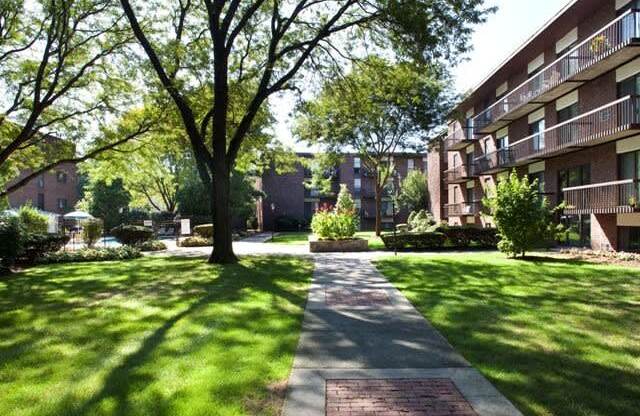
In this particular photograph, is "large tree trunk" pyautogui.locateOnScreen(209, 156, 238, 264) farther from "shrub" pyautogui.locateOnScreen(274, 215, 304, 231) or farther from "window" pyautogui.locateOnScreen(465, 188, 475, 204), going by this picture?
"shrub" pyautogui.locateOnScreen(274, 215, 304, 231)

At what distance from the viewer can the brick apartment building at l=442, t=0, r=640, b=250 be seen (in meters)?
17.3

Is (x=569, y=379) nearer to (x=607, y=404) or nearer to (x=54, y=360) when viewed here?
(x=607, y=404)

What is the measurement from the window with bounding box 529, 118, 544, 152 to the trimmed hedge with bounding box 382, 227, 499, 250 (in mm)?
5299

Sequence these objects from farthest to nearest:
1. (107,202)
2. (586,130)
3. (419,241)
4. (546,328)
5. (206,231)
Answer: (107,202), (206,231), (419,241), (586,130), (546,328)

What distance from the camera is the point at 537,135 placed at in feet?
77.8

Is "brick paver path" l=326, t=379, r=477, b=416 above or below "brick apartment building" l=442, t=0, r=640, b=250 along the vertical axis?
below

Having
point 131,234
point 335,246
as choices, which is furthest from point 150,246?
point 335,246

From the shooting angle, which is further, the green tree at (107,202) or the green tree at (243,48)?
the green tree at (107,202)

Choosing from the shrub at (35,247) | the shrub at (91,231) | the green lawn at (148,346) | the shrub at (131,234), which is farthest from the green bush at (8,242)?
the shrub at (91,231)

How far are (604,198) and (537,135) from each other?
5.95m

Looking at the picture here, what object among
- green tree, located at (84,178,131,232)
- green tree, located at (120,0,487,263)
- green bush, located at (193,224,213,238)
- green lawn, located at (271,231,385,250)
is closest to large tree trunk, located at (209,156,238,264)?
green tree, located at (120,0,487,263)

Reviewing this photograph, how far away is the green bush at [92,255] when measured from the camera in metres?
18.0

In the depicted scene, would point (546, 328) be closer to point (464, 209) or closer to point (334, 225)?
point (334, 225)

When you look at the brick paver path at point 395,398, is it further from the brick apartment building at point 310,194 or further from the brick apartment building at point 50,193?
the brick apartment building at point 50,193
